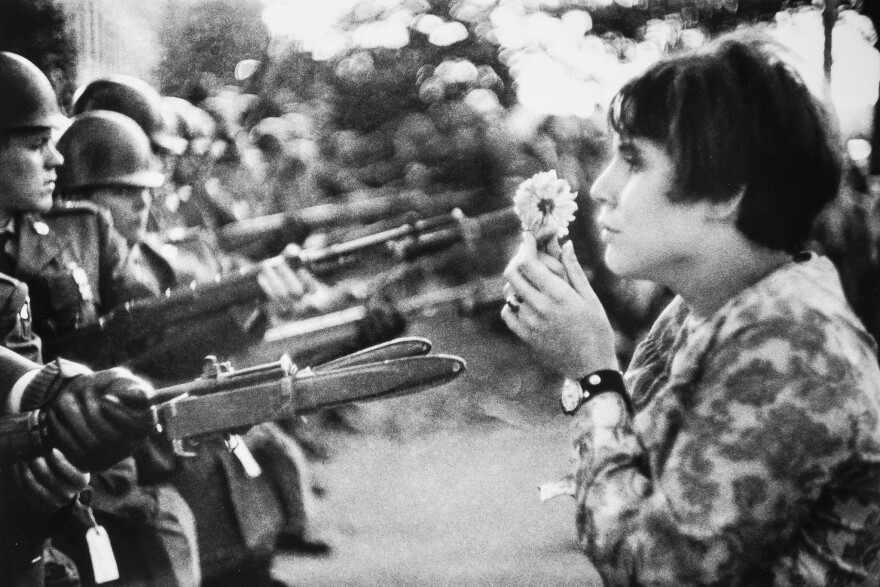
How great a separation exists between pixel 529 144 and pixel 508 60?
8.4 inches

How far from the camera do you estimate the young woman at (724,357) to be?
4.68 ft

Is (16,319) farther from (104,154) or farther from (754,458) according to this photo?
(754,458)

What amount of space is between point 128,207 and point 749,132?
59.2 inches

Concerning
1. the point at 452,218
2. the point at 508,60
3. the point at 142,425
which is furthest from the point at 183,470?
the point at 508,60

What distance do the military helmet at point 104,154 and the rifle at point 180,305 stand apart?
12.6 inches

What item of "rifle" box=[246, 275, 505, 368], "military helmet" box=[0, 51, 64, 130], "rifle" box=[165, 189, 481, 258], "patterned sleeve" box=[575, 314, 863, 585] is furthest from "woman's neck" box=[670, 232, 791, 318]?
"military helmet" box=[0, 51, 64, 130]

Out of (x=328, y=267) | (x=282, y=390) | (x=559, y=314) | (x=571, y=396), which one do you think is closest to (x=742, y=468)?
(x=571, y=396)

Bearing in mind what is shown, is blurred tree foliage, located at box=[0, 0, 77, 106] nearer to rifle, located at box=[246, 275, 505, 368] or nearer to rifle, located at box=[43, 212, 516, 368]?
rifle, located at box=[43, 212, 516, 368]

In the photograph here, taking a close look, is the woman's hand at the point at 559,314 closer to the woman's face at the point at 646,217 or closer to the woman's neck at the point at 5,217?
the woman's face at the point at 646,217

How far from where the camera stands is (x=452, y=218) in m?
2.09

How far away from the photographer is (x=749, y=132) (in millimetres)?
1526

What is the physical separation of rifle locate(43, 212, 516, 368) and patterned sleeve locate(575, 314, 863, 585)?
2.59 feet

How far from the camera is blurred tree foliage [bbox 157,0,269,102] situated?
2.15m

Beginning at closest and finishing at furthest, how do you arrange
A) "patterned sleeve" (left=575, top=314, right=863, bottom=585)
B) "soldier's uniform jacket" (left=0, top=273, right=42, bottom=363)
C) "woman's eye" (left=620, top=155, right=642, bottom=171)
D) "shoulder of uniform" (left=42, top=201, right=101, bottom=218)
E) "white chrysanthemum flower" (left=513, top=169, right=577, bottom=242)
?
"patterned sleeve" (left=575, top=314, right=863, bottom=585)
"woman's eye" (left=620, top=155, right=642, bottom=171)
"white chrysanthemum flower" (left=513, top=169, right=577, bottom=242)
"soldier's uniform jacket" (left=0, top=273, right=42, bottom=363)
"shoulder of uniform" (left=42, top=201, right=101, bottom=218)
